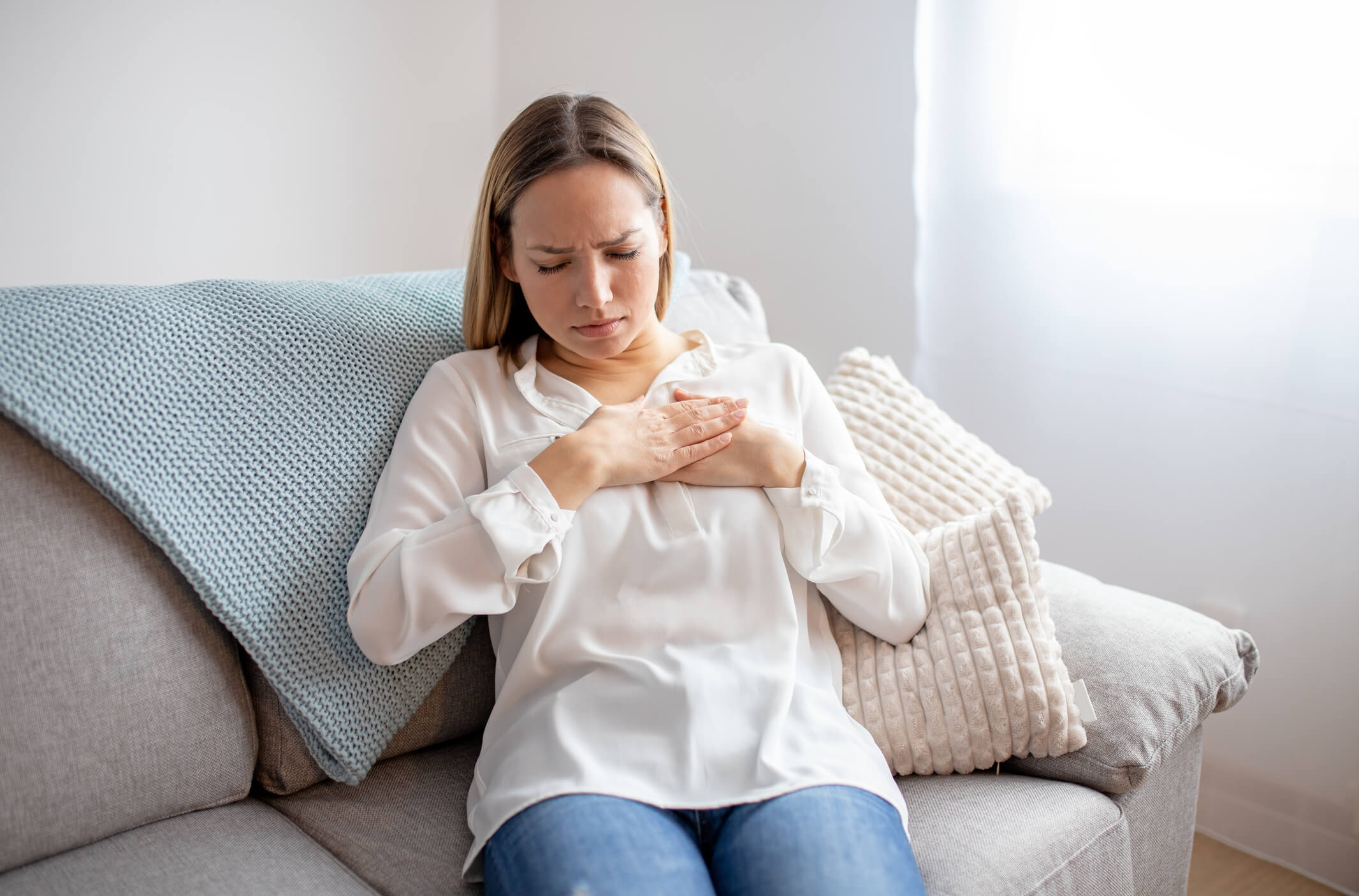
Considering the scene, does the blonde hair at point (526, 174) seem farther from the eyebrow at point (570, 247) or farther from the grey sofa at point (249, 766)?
the grey sofa at point (249, 766)

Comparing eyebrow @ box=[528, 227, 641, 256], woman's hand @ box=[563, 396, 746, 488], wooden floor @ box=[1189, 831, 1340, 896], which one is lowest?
wooden floor @ box=[1189, 831, 1340, 896]

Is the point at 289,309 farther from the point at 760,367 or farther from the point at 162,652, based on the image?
the point at 760,367

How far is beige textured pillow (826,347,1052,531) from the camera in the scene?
Result: 4.64ft

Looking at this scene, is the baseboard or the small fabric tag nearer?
the small fabric tag

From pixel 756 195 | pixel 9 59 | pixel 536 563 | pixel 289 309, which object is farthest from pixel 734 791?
pixel 9 59

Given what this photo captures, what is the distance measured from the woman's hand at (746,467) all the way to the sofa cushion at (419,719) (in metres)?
0.36

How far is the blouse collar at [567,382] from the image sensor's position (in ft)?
4.10

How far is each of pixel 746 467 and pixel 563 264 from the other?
32 cm

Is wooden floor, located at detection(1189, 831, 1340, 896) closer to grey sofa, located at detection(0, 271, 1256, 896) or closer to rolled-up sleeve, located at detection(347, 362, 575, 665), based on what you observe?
grey sofa, located at detection(0, 271, 1256, 896)

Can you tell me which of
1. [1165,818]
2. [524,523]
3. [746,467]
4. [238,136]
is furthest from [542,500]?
[238,136]

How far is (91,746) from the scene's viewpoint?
1.05m

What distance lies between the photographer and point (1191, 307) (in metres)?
1.80

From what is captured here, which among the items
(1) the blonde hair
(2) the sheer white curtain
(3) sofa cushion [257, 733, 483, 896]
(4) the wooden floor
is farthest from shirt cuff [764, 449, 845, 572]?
(4) the wooden floor

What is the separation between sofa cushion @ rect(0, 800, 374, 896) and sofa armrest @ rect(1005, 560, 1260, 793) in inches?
32.0
